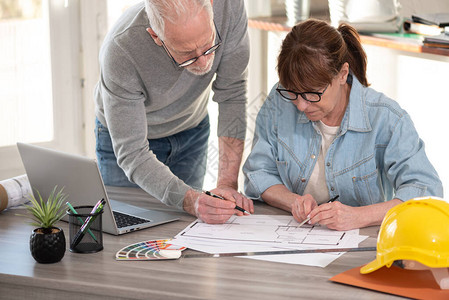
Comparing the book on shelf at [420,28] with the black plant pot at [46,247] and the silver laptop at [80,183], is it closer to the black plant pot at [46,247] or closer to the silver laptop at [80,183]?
the silver laptop at [80,183]

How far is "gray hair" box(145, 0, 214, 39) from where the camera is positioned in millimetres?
1768

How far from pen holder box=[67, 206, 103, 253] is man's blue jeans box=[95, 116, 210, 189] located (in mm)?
703

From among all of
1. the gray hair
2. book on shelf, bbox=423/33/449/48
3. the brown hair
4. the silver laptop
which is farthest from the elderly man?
book on shelf, bbox=423/33/449/48

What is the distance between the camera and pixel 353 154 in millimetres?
1989

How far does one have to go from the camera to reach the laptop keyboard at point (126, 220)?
1826 millimetres

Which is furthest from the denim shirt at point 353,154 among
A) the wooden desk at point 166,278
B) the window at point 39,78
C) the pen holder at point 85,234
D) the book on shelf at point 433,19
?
the window at point 39,78

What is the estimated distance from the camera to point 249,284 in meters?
1.42

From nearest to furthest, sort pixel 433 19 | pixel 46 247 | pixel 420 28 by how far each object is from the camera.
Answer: pixel 46 247, pixel 433 19, pixel 420 28

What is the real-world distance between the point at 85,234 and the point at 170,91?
27.0 inches

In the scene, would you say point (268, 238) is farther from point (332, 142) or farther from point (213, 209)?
point (332, 142)

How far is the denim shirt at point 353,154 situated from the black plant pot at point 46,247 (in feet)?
2.39

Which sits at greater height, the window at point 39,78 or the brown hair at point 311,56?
the brown hair at point 311,56

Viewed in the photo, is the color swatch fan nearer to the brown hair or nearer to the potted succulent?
the potted succulent

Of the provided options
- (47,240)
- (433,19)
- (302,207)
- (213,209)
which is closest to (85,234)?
(47,240)
